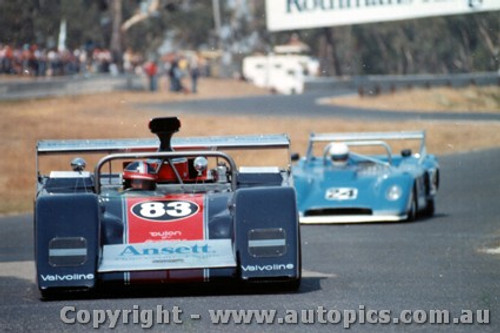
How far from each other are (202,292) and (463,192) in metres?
11.5

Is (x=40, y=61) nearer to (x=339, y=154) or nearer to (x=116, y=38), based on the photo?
(x=116, y=38)

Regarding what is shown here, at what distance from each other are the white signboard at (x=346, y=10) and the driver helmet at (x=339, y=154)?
1176 centimetres

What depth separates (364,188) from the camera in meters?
16.7

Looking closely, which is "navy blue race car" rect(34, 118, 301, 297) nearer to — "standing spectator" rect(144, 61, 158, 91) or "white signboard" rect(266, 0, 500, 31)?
"white signboard" rect(266, 0, 500, 31)

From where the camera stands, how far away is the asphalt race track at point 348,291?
846cm

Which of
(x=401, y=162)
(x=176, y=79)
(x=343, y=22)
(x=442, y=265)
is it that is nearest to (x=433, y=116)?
(x=343, y=22)

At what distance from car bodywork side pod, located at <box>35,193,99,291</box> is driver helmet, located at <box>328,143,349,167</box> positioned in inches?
311

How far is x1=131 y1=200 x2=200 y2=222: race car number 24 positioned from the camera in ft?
33.8

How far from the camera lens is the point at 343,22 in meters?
29.5

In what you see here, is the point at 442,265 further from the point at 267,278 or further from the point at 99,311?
the point at 99,311

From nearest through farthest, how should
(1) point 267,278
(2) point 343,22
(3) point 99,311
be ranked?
1. (3) point 99,311
2. (1) point 267,278
3. (2) point 343,22

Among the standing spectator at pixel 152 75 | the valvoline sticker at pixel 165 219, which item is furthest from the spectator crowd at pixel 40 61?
→ the valvoline sticker at pixel 165 219

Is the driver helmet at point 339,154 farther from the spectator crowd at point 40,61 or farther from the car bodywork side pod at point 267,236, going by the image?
the spectator crowd at point 40,61

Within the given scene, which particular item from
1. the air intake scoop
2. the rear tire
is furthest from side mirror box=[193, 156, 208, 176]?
the rear tire
